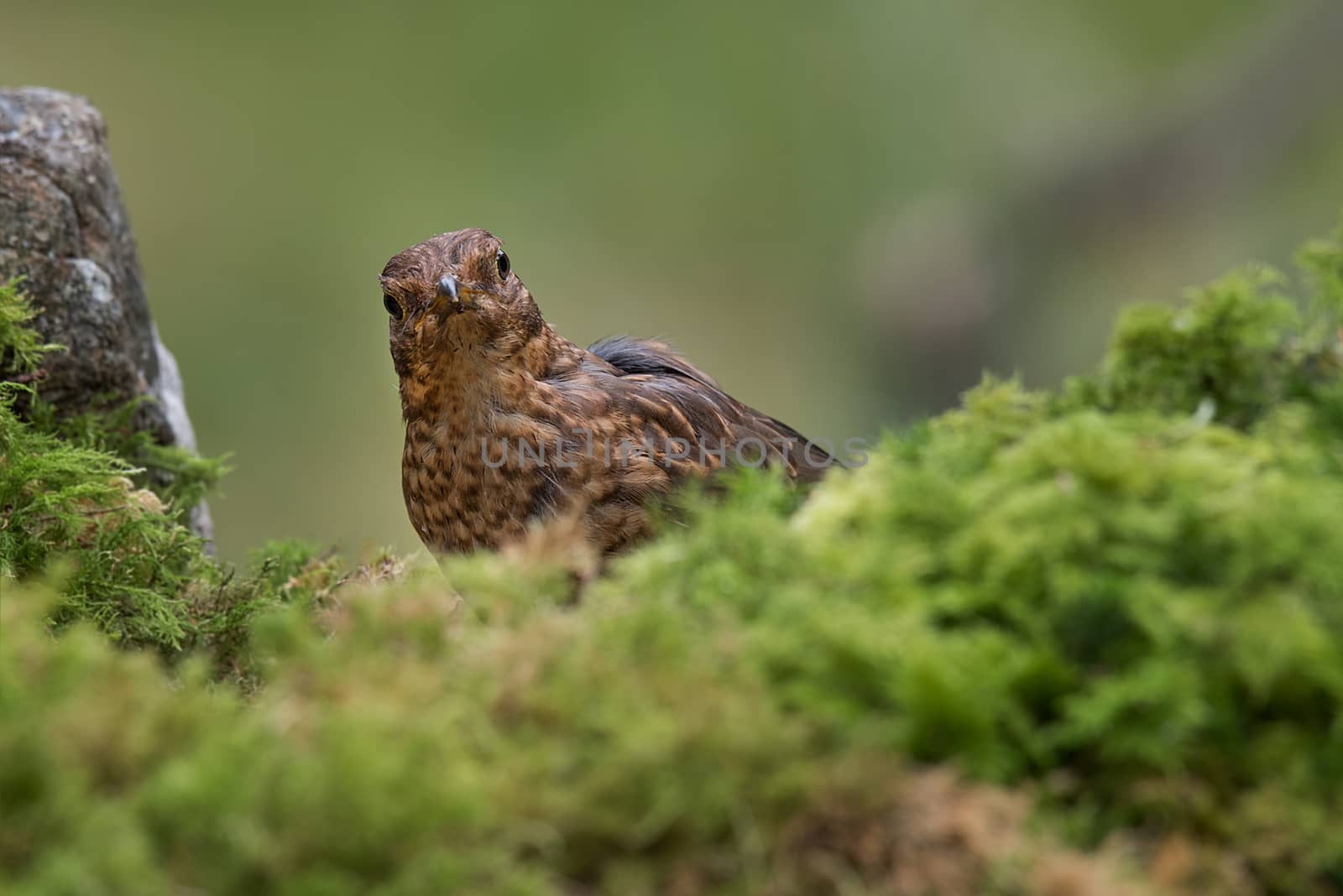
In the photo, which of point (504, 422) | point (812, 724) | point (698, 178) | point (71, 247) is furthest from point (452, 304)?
point (698, 178)

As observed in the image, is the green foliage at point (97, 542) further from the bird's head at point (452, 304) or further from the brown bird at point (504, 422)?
the bird's head at point (452, 304)

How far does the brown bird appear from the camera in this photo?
296cm

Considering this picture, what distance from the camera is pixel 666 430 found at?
10.4 feet

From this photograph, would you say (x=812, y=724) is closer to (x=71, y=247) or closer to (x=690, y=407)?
(x=690, y=407)

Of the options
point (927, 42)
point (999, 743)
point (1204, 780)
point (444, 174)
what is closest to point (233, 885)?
point (999, 743)

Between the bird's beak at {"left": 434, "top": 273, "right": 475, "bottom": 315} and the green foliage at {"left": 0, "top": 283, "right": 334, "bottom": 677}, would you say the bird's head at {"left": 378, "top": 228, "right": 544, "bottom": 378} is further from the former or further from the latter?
the green foliage at {"left": 0, "top": 283, "right": 334, "bottom": 677}

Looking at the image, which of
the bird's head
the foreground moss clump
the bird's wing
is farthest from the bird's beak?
the foreground moss clump

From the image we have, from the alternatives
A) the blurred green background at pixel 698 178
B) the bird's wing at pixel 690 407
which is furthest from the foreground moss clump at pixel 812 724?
the blurred green background at pixel 698 178

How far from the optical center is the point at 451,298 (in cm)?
294

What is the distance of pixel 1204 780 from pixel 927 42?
32.9ft

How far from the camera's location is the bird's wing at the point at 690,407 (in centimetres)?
321

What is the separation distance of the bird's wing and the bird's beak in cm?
40

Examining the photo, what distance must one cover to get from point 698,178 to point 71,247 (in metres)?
8.25

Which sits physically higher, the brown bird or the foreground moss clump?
the brown bird
